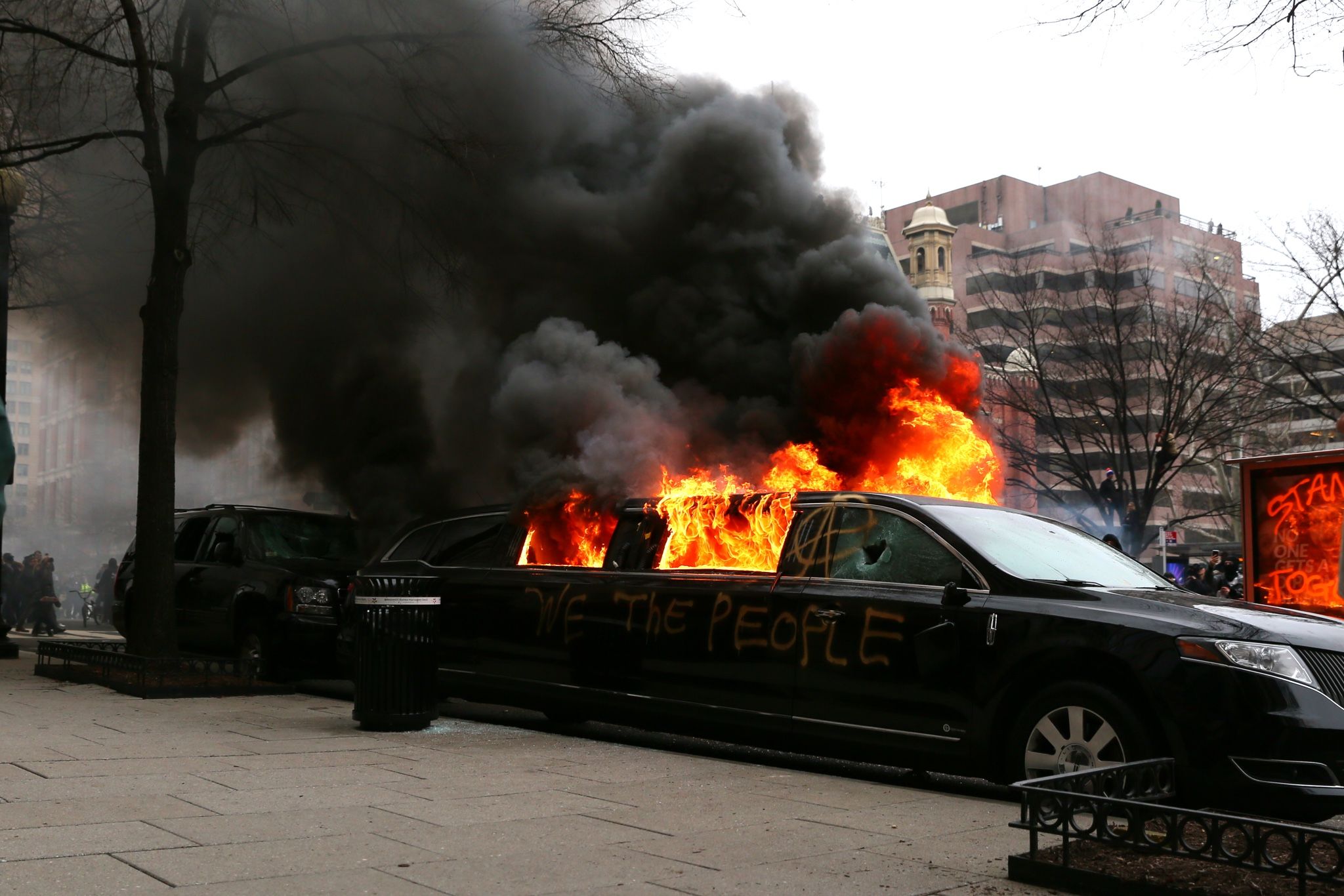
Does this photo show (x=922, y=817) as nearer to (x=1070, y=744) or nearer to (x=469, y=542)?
(x=1070, y=744)

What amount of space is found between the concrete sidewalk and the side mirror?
91cm

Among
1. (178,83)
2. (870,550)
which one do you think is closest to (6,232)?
(178,83)

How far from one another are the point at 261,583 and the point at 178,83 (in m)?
4.68

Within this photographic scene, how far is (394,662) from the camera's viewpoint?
782cm

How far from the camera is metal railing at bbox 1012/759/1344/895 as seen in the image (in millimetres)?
3729

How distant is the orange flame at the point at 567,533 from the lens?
8.50 m

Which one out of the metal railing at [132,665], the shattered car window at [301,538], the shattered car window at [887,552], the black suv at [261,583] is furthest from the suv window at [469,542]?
the shattered car window at [301,538]

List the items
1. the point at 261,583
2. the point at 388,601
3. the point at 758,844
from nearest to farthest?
the point at 758,844
the point at 388,601
the point at 261,583

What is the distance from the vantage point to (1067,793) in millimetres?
4180

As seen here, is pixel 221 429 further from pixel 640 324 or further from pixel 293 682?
pixel 640 324

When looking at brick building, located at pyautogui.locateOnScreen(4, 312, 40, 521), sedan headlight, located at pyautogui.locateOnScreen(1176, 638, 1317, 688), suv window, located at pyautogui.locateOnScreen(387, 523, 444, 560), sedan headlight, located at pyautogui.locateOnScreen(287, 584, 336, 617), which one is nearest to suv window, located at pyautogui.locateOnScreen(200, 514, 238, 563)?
sedan headlight, located at pyautogui.locateOnScreen(287, 584, 336, 617)

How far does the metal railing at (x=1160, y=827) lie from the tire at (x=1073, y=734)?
0.75 feet

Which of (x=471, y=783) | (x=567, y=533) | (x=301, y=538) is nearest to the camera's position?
(x=471, y=783)

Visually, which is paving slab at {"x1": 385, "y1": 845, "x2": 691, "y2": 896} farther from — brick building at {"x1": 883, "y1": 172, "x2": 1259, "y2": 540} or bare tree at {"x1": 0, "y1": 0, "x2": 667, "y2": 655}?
brick building at {"x1": 883, "y1": 172, "x2": 1259, "y2": 540}
